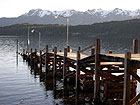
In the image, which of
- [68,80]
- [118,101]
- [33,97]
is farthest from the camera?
[68,80]

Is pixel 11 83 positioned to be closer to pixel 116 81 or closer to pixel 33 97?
pixel 33 97

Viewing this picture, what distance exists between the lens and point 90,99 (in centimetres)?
1792

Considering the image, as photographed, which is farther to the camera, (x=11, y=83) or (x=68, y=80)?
(x=11, y=83)

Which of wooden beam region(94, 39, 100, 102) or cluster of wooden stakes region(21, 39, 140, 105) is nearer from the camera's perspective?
cluster of wooden stakes region(21, 39, 140, 105)

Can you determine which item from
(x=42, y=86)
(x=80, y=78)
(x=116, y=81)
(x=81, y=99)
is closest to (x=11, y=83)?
(x=42, y=86)

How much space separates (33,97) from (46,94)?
1.33 metres

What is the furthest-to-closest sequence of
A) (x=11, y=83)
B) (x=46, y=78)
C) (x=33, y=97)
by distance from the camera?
(x=46, y=78)
(x=11, y=83)
(x=33, y=97)

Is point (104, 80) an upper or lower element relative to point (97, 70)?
lower

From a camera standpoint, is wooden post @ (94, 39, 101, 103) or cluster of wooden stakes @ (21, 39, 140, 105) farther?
wooden post @ (94, 39, 101, 103)

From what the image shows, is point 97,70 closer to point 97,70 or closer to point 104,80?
point 97,70

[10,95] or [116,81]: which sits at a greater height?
[116,81]

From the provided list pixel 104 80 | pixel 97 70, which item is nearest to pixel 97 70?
pixel 97 70

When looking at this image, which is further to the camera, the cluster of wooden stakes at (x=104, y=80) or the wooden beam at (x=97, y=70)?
the wooden beam at (x=97, y=70)

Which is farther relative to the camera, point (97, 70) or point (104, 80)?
point (104, 80)
